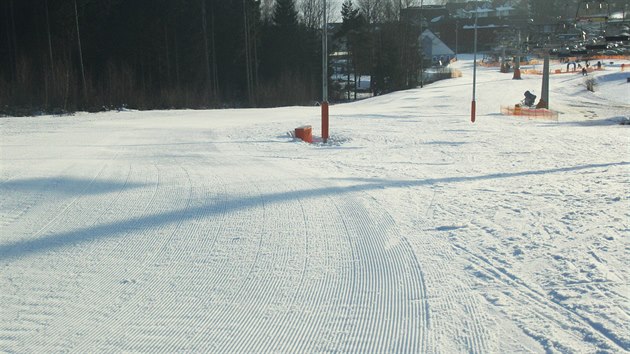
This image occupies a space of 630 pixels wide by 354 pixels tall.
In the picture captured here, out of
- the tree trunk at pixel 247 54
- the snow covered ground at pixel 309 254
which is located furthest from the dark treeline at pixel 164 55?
the snow covered ground at pixel 309 254

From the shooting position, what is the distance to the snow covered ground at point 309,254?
16.9ft

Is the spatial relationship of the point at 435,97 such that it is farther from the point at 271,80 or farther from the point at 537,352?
the point at 537,352

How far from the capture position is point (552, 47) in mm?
36719

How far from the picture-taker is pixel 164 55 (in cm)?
5906

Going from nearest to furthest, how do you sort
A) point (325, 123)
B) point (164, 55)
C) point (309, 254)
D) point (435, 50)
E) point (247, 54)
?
point (309, 254), point (325, 123), point (164, 55), point (247, 54), point (435, 50)

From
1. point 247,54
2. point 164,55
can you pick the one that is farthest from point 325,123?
point 247,54

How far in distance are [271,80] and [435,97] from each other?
2289cm

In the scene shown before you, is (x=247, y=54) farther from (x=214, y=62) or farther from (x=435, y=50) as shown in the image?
(x=435, y=50)

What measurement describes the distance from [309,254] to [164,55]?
180 ft

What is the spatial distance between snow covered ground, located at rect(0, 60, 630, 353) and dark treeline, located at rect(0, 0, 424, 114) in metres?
26.9

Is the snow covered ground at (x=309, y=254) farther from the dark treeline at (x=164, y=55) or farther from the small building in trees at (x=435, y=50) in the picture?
the small building in trees at (x=435, y=50)

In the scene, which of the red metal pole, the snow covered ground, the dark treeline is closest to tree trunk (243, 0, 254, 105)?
the dark treeline

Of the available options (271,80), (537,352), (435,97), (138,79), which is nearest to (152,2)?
(138,79)

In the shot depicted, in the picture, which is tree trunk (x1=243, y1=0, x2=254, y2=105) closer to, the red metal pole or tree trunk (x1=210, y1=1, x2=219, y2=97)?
tree trunk (x1=210, y1=1, x2=219, y2=97)
